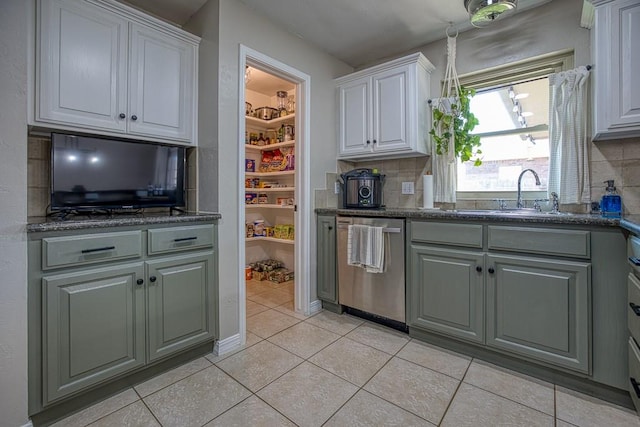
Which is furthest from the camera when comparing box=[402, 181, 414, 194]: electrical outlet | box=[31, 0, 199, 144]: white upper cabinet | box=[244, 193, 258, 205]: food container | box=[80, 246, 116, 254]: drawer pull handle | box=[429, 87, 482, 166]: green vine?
box=[244, 193, 258, 205]: food container

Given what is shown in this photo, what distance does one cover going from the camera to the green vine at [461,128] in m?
2.38

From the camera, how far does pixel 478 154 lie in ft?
8.20

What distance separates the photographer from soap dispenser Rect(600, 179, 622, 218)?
1829 millimetres

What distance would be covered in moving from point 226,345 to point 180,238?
0.82 m

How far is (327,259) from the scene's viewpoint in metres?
2.71

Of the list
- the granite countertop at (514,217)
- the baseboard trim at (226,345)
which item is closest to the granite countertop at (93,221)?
the baseboard trim at (226,345)

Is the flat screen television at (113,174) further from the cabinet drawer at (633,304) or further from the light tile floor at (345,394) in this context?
the cabinet drawer at (633,304)

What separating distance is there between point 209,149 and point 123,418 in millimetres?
1582

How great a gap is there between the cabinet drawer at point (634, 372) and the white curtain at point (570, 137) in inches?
38.4

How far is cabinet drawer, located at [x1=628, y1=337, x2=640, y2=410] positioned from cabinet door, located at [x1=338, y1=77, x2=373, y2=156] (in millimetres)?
2071

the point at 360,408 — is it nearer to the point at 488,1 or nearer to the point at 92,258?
the point at 92,258

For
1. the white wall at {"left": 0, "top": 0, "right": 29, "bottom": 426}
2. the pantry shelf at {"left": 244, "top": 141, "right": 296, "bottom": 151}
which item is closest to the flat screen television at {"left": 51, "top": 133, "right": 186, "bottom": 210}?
the white wall at {"left": 0, "top": 0, "right": 29, "bottom": 426}

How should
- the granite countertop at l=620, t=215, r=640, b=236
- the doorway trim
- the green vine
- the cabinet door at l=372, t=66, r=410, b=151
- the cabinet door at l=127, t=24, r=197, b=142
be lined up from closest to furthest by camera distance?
the granite countertop at l=620, t=215, r=640, b=236
the cabinet door at l=127, t=24, r=197, b=142
the green vine
the cabinet door at l=372, t=66, r=410, b=151
the doorway trim

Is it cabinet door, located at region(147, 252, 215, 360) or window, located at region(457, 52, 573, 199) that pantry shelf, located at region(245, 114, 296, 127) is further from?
cabinet door, located at region(147, 252, 215, 360)
